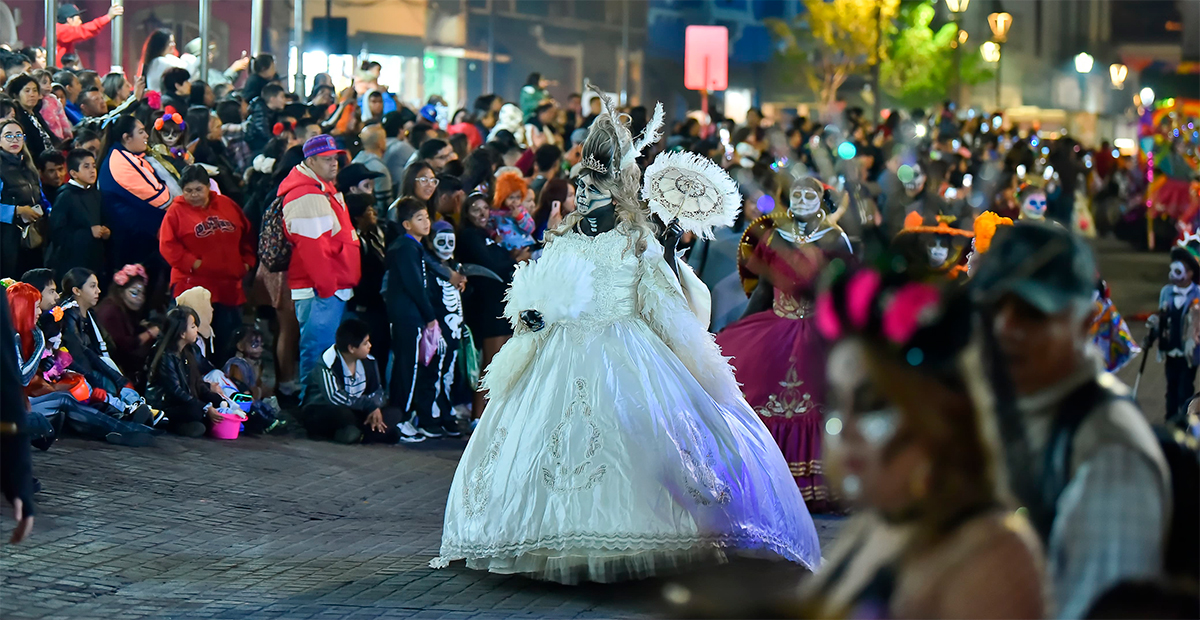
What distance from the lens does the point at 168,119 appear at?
1134cm

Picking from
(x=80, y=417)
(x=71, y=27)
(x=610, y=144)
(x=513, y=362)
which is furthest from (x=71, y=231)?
(x=71, y=27)

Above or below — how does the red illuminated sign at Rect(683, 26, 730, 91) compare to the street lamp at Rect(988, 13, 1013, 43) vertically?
below

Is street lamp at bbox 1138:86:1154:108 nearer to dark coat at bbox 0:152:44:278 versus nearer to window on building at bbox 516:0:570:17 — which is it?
window on building at bbox 516:0:570:17

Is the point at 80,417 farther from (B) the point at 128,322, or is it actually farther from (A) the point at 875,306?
(A) the point at 875,306

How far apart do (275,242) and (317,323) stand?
24.9 inches

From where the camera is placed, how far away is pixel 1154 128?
27.3m

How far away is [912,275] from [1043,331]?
36 centimetres

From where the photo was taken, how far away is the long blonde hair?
6418 millimetres

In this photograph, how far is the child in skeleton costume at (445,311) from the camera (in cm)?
1004

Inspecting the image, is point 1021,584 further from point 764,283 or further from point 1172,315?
point 1172,315

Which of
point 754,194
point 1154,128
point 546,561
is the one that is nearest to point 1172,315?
point 754,194

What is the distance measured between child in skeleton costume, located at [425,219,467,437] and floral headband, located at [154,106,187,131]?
2.59 m

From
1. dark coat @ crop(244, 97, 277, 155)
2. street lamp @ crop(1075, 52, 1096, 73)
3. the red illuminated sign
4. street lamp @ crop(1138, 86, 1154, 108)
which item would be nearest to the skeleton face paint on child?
dark coat @ crop(244, 97, 277, 155)

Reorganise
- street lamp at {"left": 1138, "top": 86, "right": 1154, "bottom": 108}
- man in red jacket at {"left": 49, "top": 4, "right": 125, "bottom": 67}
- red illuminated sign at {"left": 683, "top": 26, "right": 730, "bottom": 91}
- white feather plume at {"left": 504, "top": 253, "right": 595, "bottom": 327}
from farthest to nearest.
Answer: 1. street lamp at {"left": 1138, "top": 86, "right": 1154, "bottom": 108}
2. red illuminated sign at {"left": 683, "top": 26, "right": 730, "bottom": 91}
3. man in red jacket at {"left": 49, "top": 4, "right": 125, "bottom": 67}
4. white feather plume at {"left": 504, "top": 253, "right": 595, "bottom": 327}
